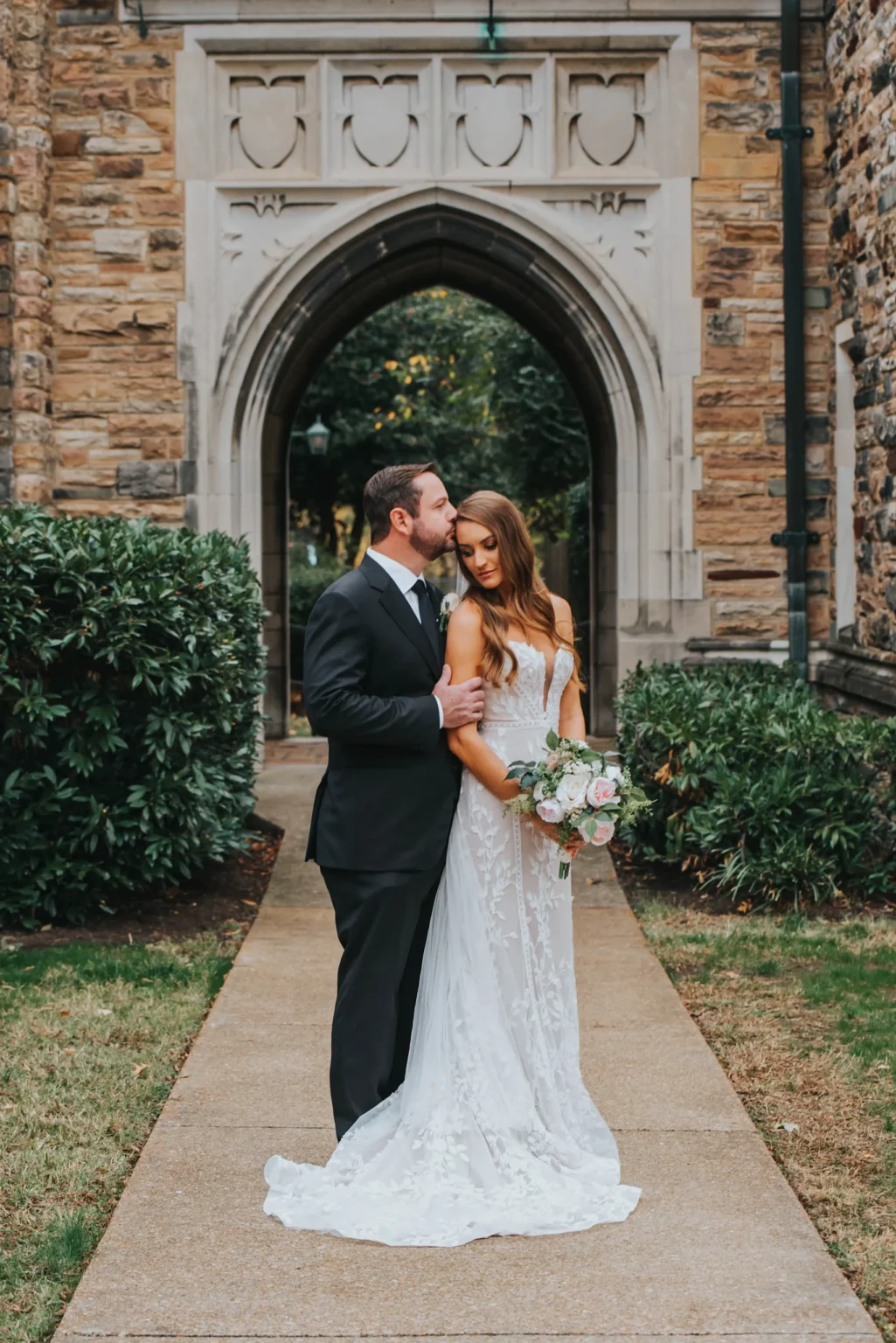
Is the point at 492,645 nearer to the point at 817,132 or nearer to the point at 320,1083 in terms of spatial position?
the point at 320,1083

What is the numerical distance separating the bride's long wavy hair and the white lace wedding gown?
0.20ft

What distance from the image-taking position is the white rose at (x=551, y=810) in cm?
355

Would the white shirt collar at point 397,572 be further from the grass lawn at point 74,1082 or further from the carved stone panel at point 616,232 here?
the carved stone panel at point 616,232

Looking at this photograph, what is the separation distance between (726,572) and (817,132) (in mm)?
2734

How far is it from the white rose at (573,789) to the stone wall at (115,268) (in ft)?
20.8

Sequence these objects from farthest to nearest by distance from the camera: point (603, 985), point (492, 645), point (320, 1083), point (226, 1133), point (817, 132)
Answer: point (817, 132)
point (603, 985)
point (320, 1083)
point (226, 1133)
point (492, 645)

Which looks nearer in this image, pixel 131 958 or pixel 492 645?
pixel 492 645

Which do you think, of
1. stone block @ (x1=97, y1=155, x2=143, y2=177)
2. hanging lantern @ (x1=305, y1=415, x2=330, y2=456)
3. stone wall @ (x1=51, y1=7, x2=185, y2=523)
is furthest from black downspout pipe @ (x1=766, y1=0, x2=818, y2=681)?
hanging lantern @ (x1=305, y1=415, x2=330, y2=456)

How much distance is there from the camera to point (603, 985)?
5.82m

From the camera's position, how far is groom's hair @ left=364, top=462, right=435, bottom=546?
370 cm

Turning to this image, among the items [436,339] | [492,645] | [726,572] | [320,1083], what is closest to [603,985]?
[320,1083]

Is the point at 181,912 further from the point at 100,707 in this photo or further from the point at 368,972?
the point at 368,972

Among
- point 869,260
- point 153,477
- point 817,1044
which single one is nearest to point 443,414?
point 153,477

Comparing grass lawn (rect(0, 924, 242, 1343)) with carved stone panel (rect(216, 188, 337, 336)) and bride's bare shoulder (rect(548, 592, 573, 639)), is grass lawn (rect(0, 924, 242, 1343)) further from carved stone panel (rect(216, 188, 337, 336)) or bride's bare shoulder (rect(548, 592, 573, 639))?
carved stone panel (rect(216, 188, 337, 336))
